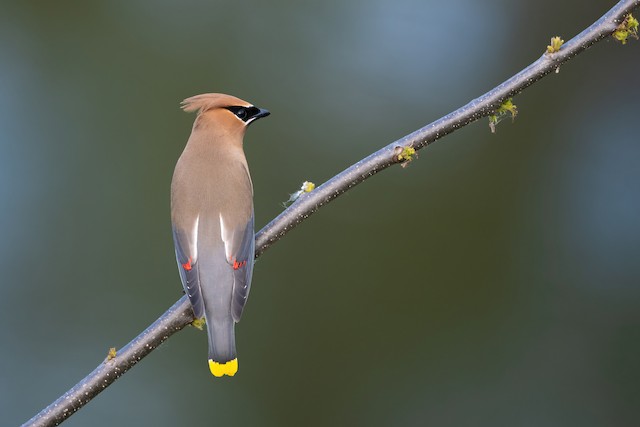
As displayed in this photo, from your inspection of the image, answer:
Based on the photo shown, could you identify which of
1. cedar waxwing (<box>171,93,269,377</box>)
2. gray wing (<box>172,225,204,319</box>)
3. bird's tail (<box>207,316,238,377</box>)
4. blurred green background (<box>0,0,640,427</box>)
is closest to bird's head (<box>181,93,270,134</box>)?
cedar waxwing (<box>171,93,269,377</box>)

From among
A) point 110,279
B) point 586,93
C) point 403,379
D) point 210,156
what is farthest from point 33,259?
point 586,93

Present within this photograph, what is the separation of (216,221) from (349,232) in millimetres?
2882

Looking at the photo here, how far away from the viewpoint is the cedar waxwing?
3777 mm

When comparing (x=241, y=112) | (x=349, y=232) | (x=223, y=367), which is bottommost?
(x=223, y=367)

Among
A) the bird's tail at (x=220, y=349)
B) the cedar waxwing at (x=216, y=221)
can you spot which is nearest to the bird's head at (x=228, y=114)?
the cedar waxwing at (x=216, y=221)

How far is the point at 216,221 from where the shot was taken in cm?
404

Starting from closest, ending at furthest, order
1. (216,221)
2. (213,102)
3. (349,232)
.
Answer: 1. (216,221)
2. (213,102)
3. (349,232)

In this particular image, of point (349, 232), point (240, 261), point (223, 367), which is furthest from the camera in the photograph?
point (349, 232)

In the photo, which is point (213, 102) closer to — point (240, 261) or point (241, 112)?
point (241, 112)

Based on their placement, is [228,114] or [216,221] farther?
[228,114]

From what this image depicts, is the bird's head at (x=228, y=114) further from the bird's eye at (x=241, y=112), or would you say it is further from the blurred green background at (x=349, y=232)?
the blurred green background at (x=349, y=232)

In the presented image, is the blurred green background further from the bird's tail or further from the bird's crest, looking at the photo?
the bird's tail

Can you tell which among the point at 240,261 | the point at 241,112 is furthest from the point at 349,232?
the point at 240,261

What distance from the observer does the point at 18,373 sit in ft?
22.2
